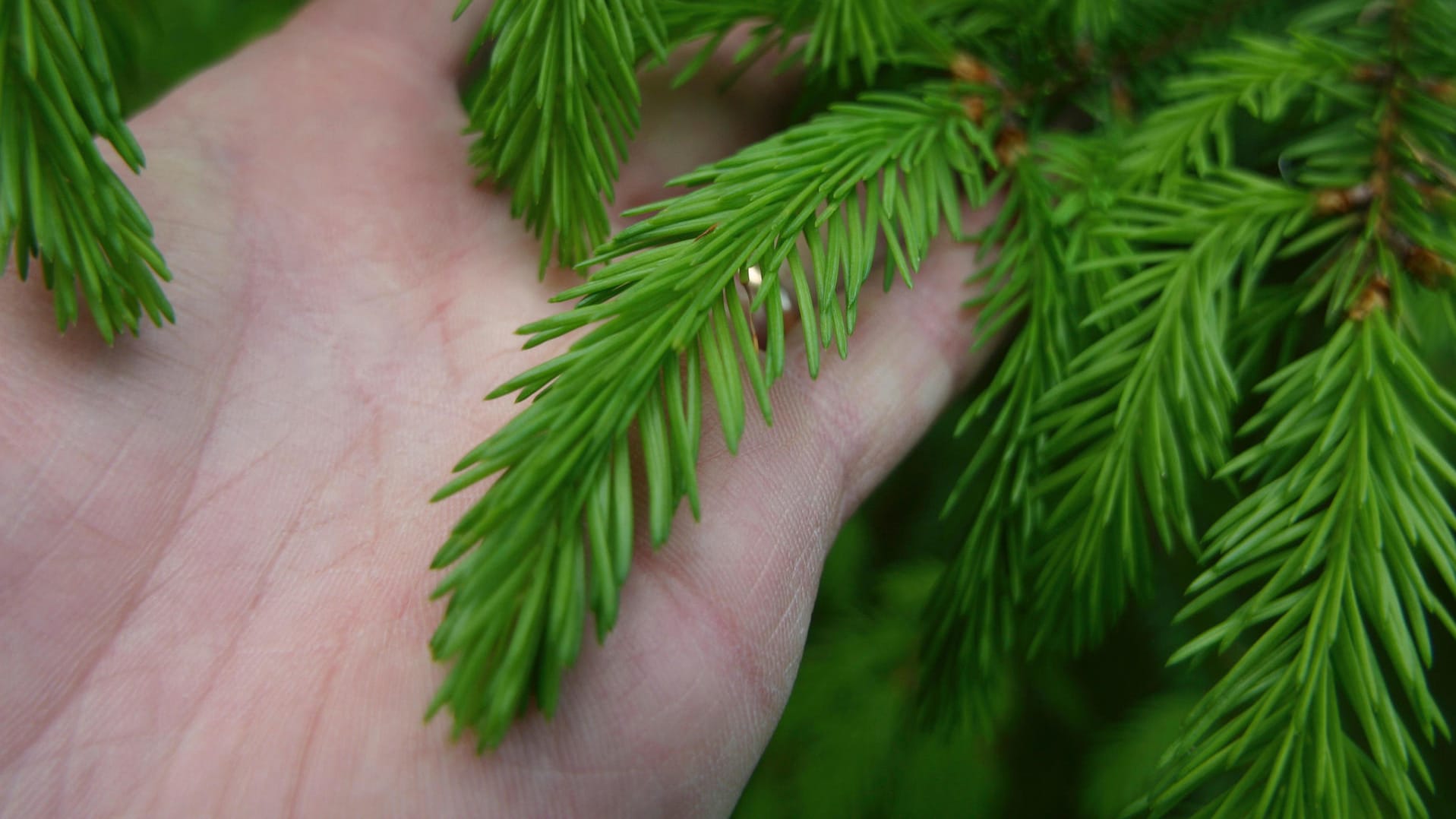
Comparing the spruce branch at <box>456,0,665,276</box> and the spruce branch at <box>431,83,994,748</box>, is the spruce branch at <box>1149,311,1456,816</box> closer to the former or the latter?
the spruce branch at <box>431,83,994,748</box>

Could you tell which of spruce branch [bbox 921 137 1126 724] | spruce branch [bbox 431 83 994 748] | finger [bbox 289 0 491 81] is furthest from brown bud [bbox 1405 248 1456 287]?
finger [bbox 289 0 491 81]

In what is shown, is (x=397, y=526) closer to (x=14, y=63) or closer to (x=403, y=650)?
(x=403, y=650)

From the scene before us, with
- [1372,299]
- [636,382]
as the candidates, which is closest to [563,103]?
[636,382]

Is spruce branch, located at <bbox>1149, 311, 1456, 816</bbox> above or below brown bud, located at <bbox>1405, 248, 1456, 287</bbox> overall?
below

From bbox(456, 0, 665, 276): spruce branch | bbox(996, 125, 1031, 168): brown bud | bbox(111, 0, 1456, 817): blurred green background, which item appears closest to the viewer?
bbox(456, 0, 665, 276): spruce branch

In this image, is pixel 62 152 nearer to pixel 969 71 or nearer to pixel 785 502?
pixel 785 502

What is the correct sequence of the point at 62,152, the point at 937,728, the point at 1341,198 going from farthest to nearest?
the point at 937,728 → the point at 1341,198 → the point at 62,152

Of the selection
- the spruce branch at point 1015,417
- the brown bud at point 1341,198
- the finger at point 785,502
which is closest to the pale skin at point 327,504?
the finger at point 785,502
